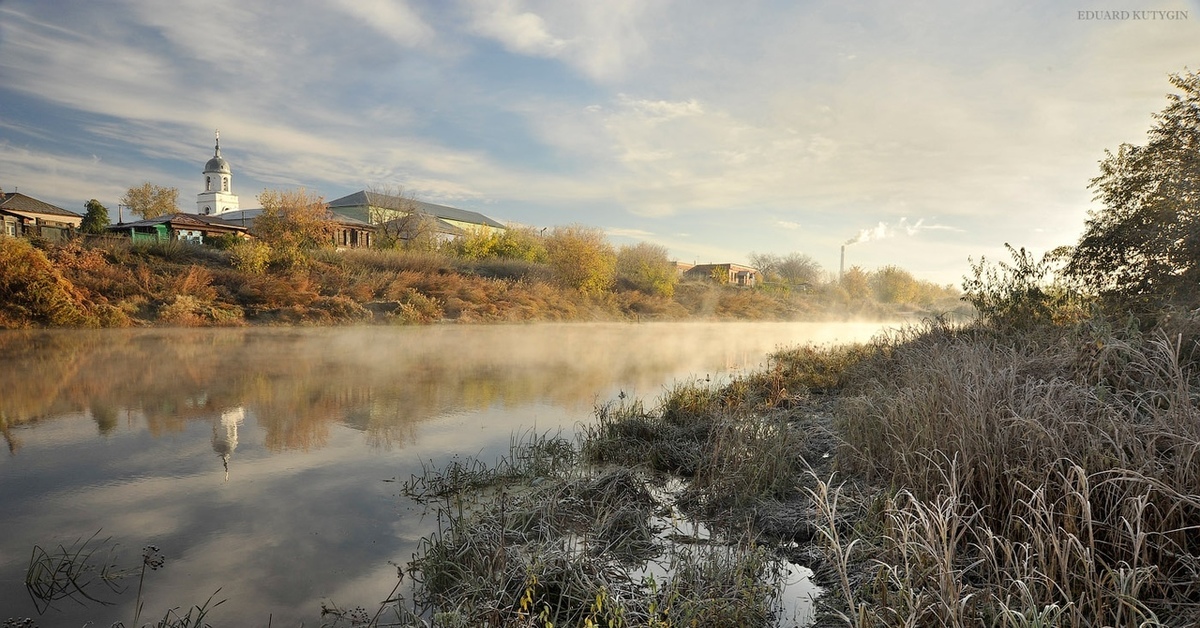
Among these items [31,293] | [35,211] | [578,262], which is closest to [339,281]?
[31,293]

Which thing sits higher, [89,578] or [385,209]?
[385,209]

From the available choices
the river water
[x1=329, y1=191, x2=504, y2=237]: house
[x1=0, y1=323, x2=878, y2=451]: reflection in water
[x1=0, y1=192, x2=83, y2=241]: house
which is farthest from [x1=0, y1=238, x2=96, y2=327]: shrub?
[x1=0, y1=192, x2=83, y2=241]: house

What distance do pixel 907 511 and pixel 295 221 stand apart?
42597 millimetres

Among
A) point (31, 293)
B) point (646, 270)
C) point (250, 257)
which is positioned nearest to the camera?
point (31, 293)

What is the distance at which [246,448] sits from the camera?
8352 mm

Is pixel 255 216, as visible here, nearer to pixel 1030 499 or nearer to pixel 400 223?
pixel 400 223

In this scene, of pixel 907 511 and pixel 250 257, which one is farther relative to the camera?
pixel 250 257

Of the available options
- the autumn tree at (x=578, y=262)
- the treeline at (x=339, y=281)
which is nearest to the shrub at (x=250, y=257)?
the treeline at (x=339, y=281)

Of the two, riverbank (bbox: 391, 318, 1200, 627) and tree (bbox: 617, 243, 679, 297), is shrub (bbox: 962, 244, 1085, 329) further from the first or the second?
tree (bbox: 617, 243, 679, 297)

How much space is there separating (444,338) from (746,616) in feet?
70.8

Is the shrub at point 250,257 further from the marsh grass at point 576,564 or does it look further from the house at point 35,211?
the house at point 35,211

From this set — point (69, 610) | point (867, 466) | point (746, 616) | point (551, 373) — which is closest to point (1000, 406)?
point (867, 466)

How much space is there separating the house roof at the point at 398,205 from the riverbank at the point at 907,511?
55057 millimetres

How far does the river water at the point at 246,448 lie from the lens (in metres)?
4.60
